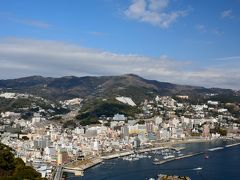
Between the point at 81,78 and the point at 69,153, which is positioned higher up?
the point at 81,78

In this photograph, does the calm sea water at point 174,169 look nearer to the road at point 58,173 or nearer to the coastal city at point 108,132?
the road at point 58,173

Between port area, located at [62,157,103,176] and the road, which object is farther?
port area, located at [62,157,103,176]

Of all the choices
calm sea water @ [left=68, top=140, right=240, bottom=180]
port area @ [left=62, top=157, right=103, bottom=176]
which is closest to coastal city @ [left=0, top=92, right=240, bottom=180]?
port area @ [left=62, top=157, right=103, bottom=176]

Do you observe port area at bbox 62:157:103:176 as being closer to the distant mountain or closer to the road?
the road

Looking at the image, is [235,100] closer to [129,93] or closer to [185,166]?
[129,93]

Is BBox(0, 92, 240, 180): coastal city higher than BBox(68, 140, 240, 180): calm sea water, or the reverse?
BBox(0, 92, 240, 180): coastal city

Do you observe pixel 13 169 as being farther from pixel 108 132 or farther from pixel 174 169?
pixel 108 132

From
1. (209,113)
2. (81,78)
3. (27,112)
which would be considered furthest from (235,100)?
(81,78)
